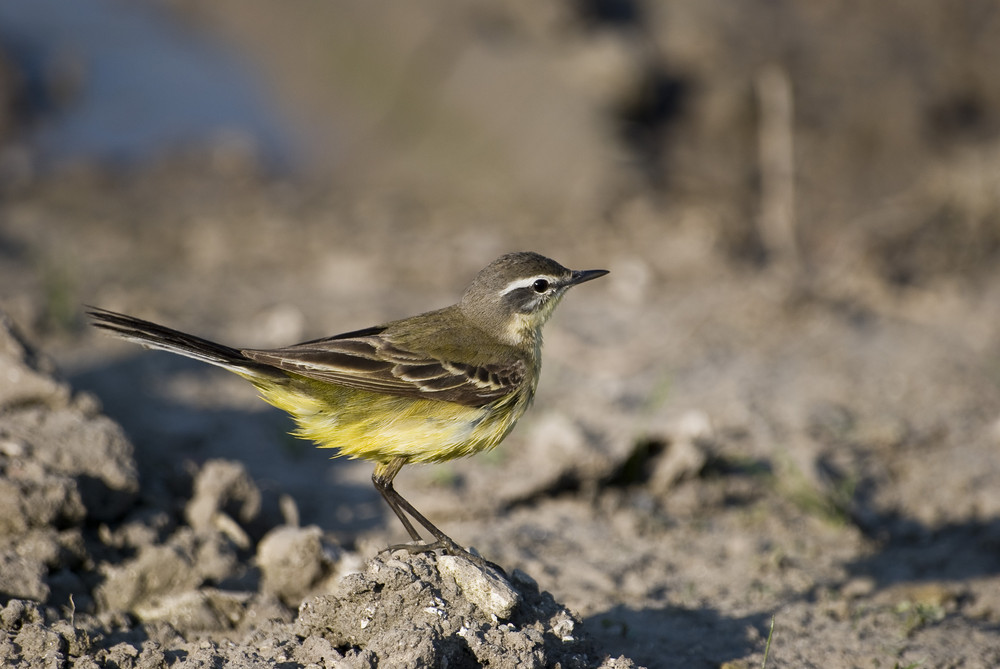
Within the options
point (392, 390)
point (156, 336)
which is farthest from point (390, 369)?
point (156, 336)

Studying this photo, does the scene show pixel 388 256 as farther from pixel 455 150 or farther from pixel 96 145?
pixel 96 145

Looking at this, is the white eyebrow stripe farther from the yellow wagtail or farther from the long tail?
the long tail

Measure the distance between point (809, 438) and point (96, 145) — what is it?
11052 millimetres

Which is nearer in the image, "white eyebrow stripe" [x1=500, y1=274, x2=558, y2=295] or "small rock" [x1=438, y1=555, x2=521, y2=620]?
"small rock" [x1=438, y1=555, x2=521, y2=620]

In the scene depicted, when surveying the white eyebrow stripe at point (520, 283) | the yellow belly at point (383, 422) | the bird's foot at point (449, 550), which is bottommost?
the bird's foot at point (449, 550)

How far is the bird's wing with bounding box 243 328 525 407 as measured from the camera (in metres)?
5.29

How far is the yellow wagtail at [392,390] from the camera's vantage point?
17.3 ft

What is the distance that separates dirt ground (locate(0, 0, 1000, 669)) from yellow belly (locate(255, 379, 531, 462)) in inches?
22.6

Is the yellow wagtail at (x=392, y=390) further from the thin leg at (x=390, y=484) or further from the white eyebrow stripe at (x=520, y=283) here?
the white eyebrow stripe at (x=520, y=283)

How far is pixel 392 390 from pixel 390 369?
140 mm

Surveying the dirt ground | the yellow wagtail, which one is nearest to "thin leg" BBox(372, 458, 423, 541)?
the yellow wagtail

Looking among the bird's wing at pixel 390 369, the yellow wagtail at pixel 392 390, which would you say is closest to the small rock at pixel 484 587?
the yellow wagtail at pixel 392 390

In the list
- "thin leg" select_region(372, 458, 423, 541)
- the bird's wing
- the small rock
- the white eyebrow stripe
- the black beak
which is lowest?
the small rock


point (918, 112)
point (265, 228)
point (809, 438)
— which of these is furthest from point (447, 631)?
point (918, 112)
